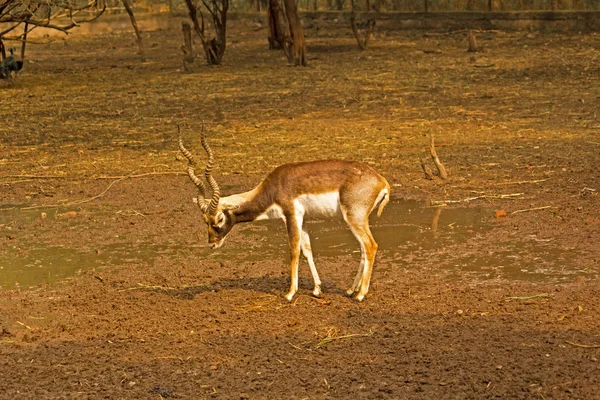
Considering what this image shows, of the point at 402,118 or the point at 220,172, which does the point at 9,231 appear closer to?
the point at 220,172

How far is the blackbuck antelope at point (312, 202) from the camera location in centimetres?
776

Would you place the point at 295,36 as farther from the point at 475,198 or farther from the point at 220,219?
the point at 220,219

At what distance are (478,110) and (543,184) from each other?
18.8 ft

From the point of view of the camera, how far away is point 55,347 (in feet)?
23.7

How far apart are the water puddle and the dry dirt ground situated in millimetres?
34

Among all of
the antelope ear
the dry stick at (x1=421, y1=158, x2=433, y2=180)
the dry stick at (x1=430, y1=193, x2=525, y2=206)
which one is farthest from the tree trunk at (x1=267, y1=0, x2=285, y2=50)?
the antelope ear

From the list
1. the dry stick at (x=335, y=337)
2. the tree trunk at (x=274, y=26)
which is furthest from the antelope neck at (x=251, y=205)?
the tree trunk at (x=274, y=26)

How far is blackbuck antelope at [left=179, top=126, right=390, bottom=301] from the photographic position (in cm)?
776

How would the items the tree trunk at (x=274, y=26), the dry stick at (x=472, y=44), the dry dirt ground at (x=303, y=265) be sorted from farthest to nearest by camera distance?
the tree trunk at (x=274, y=26), the dry stick at (x=472, y=44), the dry dirt ground at (x=303, y=265)

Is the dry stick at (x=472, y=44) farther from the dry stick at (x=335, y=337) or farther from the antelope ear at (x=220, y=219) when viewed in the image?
the dry stick at (x=335, y=337)

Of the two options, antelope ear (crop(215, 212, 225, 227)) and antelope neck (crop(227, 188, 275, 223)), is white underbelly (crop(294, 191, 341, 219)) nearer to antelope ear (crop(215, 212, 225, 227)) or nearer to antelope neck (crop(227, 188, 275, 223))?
antelope neck (crop(227, 188, 275, 223))

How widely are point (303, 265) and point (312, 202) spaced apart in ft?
4.75

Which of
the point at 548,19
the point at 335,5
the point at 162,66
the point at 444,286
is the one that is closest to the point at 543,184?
the point at 444,286

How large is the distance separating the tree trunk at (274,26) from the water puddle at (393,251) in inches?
778
